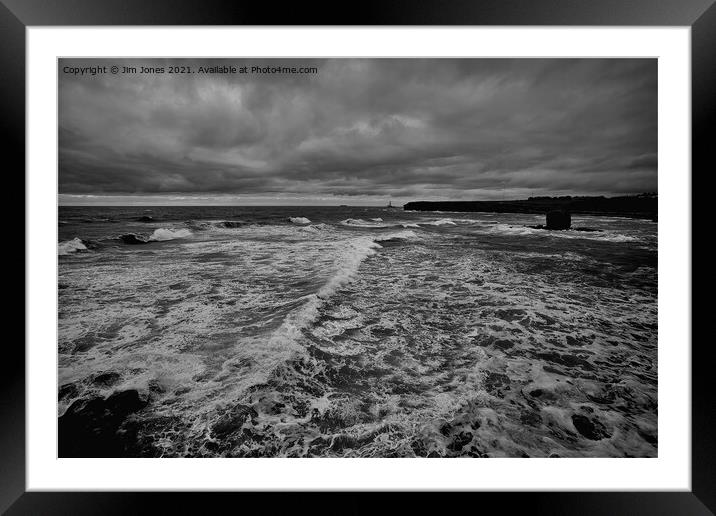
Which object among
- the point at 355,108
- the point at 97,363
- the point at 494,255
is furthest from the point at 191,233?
the point at 494,255

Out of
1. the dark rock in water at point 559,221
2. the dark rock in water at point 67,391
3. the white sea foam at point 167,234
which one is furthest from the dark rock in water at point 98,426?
the dark rock in water at point 559,221

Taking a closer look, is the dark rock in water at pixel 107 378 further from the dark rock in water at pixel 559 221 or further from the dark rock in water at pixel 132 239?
the dark rock in water at pixel 559 221

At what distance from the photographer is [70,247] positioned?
6469 mm

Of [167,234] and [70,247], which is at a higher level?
[167,234]

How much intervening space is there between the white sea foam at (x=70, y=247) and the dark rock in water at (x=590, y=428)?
9091mm

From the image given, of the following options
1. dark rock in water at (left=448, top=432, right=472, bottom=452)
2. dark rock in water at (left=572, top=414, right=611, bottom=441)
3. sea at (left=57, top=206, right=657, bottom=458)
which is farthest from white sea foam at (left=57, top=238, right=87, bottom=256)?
dark rock in water at (left=572, top=414, right=611, bottom=441)

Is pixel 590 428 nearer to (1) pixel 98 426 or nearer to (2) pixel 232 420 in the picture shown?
(2) pixel 232 420

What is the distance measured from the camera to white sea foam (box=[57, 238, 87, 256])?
6367mm

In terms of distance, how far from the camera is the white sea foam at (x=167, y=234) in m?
8.56

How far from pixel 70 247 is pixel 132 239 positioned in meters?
1.55

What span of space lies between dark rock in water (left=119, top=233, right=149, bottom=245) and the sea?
364 cm
